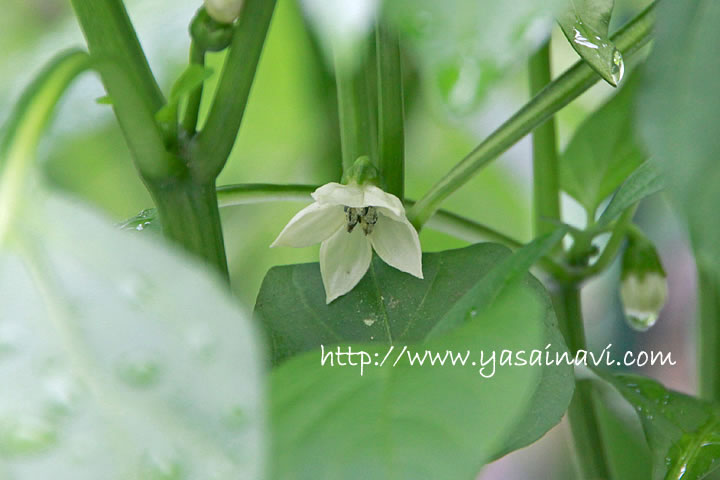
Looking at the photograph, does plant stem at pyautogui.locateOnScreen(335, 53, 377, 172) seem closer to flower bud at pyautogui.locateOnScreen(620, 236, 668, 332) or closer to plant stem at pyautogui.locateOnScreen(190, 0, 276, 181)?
plant stem at pyautogui.locateOnScreen(190, 0, 276, 181)

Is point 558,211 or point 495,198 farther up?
point 495,198

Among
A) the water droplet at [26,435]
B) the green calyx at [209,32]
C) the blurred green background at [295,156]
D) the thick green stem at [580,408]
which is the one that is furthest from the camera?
the blurred green background at [295,156]

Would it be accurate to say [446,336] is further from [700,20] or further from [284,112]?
[284,112]

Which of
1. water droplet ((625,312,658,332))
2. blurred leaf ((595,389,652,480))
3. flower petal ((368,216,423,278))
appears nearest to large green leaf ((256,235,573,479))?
flower petal ((368,216,423,278))

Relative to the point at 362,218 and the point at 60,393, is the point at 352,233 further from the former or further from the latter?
the point at 60,393

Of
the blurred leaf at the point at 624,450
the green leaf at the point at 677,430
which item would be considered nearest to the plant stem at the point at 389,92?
the green leaf at the point at 677,430

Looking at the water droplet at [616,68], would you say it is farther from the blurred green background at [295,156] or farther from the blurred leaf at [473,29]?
the blurred green background at [295,156]

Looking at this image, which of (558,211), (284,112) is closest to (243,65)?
(558,211)
